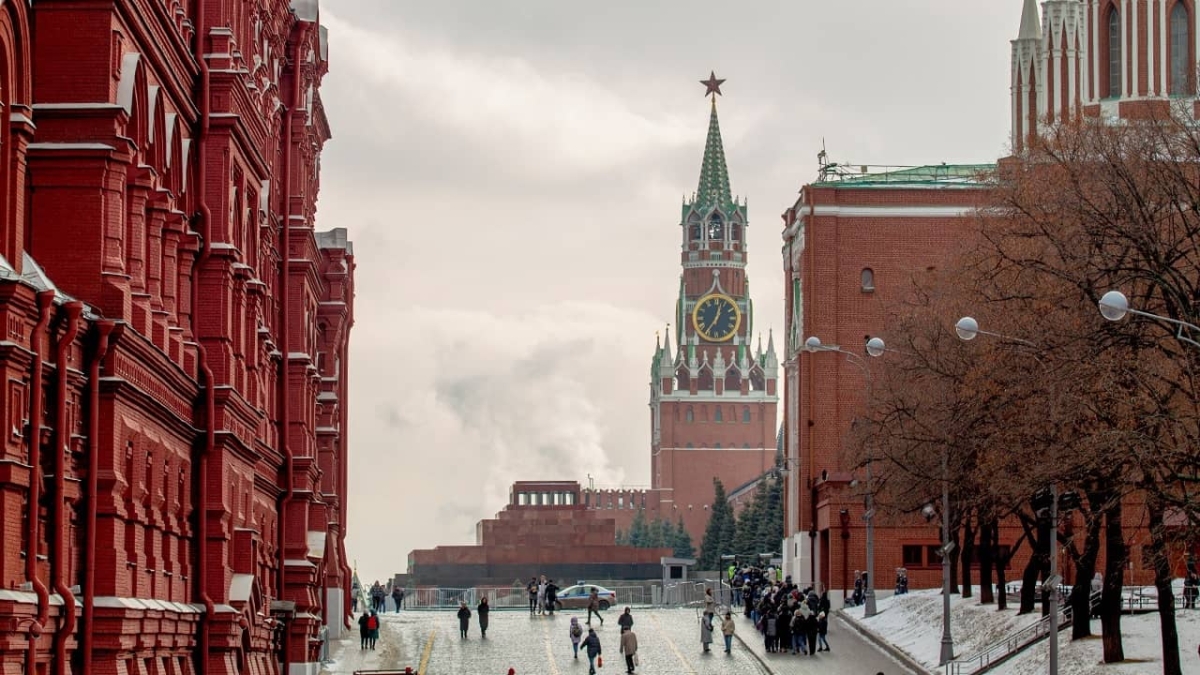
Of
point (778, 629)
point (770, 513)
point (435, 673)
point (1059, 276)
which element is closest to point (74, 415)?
point (1059, 276)

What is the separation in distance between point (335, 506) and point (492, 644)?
5769mm

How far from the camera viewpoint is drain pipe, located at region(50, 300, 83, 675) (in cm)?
2356

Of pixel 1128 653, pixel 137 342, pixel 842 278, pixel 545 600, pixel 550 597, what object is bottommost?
pixel 1128 653

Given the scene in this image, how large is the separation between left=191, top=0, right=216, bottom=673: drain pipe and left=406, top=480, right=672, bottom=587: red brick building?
124 m

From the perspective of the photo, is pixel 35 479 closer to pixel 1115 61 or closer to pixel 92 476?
pixel 92 476

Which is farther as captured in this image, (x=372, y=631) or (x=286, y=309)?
(x=372, y=631)

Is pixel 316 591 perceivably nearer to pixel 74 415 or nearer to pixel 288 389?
pixel 288 389

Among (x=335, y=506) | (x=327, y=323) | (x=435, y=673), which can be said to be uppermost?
(x=327, y=323)

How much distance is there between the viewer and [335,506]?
67188 mm

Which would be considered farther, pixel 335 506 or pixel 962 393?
pixel 335 506

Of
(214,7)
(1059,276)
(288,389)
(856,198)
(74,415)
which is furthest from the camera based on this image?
(856,198)

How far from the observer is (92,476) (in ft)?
83.5

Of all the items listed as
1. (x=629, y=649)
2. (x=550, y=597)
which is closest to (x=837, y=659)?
(x=629, y=649)

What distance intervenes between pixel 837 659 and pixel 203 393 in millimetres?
29427
